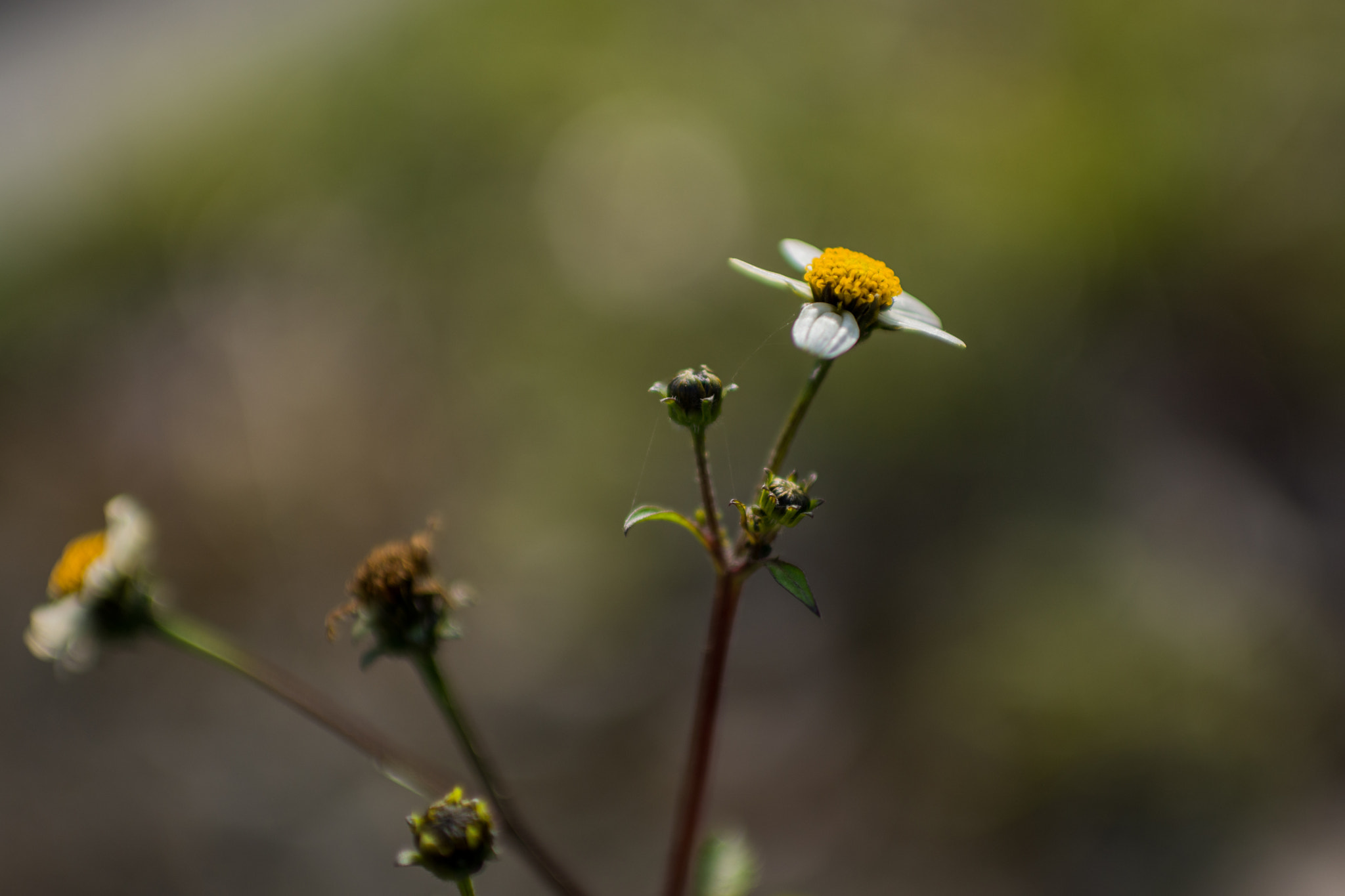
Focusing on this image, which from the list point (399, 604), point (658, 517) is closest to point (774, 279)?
point (658, 517)

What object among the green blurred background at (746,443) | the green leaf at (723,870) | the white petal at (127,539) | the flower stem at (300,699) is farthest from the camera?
the green blurred background at (746,443)

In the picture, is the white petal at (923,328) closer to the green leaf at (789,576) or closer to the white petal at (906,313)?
the white petal at (906,313)

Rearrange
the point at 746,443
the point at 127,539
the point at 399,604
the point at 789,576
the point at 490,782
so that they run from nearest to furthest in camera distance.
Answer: the point at 789,576 < the point at 490,782 < the point at 399,604 < the point at 127,539 < the point at 746,443

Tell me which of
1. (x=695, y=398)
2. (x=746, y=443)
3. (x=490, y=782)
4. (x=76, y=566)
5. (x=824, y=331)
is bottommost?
(x=490, y=782)

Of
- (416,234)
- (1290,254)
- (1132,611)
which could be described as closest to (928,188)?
(1290,254)

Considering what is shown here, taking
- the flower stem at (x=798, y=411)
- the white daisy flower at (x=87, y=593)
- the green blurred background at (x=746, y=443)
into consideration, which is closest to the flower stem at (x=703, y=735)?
the flower stem at (x=798, y=411)

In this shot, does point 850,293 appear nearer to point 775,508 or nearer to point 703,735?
point 775,508

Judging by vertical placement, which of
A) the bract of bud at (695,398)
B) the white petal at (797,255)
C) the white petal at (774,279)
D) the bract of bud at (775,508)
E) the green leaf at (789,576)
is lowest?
the green leaf at (789,576)

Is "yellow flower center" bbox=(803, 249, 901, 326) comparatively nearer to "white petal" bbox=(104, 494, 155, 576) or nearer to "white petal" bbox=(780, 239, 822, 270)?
"white petal" bbox=(780, 239, 822, 270)
